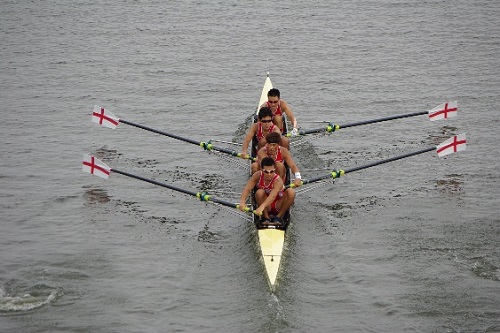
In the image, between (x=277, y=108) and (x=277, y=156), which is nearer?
(x=277, y=156)

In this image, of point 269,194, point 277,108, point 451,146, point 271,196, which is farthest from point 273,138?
point 451,146

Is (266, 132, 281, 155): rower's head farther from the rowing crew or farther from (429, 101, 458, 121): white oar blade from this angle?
(429, 101, 458, 121): white oar blade

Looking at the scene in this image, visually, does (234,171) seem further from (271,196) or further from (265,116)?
(271,196)

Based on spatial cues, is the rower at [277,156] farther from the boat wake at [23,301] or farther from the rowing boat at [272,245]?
the boat wake at [23,301]

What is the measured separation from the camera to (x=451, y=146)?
19453 mm

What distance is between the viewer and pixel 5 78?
26953 mm

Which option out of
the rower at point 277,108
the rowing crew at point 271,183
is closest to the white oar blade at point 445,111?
the rower at point 277,108

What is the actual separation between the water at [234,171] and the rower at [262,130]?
1319 mm

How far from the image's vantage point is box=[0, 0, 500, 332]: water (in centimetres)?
1458

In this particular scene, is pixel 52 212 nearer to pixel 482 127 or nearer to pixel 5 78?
pixel 5 78

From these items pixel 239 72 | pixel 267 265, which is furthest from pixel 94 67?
pixel 267 265

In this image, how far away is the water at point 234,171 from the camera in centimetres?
1458

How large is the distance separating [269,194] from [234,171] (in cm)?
456

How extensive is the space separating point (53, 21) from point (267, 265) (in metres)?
21.6
